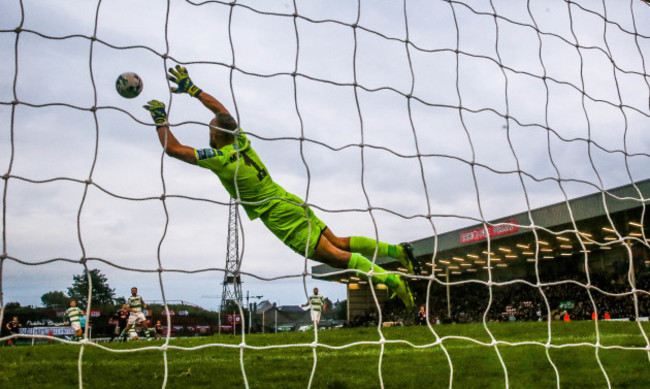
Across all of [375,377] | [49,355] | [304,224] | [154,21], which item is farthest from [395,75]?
[49,355]

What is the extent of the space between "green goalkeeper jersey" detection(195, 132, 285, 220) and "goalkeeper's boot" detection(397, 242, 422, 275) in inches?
45.7

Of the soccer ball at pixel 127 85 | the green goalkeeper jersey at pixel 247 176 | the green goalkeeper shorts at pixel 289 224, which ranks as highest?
the soccer ball at pixel 127 85

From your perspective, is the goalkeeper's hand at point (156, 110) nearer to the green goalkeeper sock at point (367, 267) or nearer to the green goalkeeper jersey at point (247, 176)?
the green goalkeeper jersey at point (247, 176)

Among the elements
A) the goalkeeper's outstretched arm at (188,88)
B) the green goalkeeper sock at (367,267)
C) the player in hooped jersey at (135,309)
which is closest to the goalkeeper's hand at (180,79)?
the goalkeeper's outstretched arm at (188,88)

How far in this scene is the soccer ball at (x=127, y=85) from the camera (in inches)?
141

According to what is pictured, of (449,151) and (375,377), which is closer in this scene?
(449,151)

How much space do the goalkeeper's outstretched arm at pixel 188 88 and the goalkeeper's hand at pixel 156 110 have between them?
1.11 ft

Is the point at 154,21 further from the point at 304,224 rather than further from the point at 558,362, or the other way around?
the point at 558,362

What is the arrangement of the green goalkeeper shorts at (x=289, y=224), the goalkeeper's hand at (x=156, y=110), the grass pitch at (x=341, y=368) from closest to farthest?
the goalkeeper's hand at (x=156, y=110) < the green goalkeeper shorts at (x=289, y=224) < the grass pitch at (x=341, y=368)

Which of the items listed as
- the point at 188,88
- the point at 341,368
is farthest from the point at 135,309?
the point at 188,88

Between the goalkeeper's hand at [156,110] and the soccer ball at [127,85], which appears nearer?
the goalkeeper's hand at [156,110]

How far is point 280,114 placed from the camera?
145 inches

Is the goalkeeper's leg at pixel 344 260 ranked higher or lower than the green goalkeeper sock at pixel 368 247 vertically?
lower

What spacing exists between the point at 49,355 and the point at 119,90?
5547 mm
